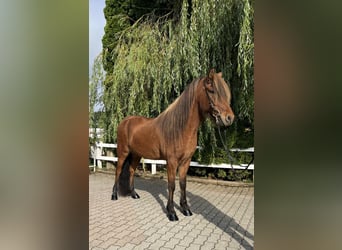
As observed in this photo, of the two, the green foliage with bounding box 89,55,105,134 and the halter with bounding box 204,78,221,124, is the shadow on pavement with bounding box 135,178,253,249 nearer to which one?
the halter with bounding box 204,78,221,124

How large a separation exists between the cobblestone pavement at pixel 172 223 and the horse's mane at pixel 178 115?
852 mm

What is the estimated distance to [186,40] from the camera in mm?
3986

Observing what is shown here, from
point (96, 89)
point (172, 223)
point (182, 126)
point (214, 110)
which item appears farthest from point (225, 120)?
point (96, 89)

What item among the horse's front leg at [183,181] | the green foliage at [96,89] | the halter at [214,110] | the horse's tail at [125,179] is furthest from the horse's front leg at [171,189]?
the green foliage at [96,89]

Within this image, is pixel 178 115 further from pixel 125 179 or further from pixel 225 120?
pixel 125 179

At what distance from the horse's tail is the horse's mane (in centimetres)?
96

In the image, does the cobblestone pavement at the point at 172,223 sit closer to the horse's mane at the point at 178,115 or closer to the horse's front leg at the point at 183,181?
the horse's front leg at the point at 183,181

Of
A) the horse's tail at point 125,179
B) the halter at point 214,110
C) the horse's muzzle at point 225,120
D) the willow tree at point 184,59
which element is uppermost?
the willow tree at point 184,59

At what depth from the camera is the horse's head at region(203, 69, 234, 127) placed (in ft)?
7.86

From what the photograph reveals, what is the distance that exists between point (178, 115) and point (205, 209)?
4.07 ft

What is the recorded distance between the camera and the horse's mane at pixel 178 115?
8.79 ft

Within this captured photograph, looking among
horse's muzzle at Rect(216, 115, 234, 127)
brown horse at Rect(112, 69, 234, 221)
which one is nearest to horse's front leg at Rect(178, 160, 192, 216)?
brown horse at Rect(112, 69, 234, 221)

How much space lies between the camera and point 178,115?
108 inches
